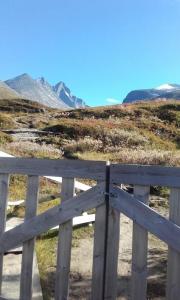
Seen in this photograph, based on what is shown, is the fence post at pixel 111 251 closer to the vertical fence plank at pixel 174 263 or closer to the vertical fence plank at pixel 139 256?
the vertical fence plank at pixel 139 256

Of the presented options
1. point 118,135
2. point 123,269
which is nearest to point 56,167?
point 123,269

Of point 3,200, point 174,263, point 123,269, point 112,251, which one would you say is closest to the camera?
point 174,263

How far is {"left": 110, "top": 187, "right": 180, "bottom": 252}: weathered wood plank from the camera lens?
15.6 feet

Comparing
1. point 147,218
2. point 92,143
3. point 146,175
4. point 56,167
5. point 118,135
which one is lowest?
point 147,218

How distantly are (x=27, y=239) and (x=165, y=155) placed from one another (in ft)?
38.8

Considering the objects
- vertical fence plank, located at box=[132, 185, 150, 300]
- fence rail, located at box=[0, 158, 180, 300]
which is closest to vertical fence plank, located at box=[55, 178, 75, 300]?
fence rail, located at box=[0, 158, 180, 300]

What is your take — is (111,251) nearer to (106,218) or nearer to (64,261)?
(106,218)

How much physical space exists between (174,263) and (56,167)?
1585 mm

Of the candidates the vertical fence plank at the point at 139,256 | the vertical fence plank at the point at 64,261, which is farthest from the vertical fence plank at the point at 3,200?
the vertical fence plank at the point at 139,256

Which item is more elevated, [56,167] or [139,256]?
[56,167]

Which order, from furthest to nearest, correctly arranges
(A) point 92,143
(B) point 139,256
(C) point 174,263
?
(A) point 92,143
(B) point 139,256
(C) point 174,263

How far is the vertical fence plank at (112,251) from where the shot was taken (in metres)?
5.04

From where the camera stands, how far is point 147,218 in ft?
15.9

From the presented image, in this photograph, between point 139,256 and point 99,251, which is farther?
point 99,251
